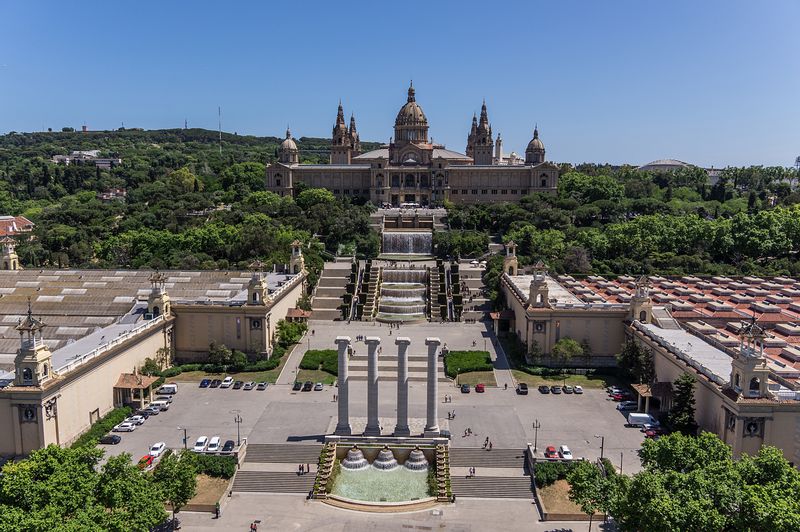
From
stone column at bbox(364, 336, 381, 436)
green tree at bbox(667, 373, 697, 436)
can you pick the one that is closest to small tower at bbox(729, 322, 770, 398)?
green tree at bbox(667, 373, 697, 436)

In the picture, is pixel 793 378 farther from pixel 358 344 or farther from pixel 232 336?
pixel 232 336

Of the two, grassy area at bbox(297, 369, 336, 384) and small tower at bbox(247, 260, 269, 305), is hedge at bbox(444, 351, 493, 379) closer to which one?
grassy area at bbox(297, 369, 336, 384)

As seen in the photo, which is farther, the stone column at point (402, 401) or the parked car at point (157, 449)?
the stone column at point (402, 401)

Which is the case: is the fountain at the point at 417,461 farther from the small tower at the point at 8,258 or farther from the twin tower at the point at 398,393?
the small tower at the point at 8,258

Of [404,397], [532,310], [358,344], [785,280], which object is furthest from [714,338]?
[785,280]

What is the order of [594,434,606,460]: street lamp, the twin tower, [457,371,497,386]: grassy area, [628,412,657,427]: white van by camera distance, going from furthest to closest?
[457,371,497,386]: grassy area < [628,412,657,427]: white van < the twin tower < [594,434,606,460]: street lamp

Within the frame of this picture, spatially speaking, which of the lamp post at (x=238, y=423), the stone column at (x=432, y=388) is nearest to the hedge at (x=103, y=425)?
the lamp post at (x=238, y=423)
